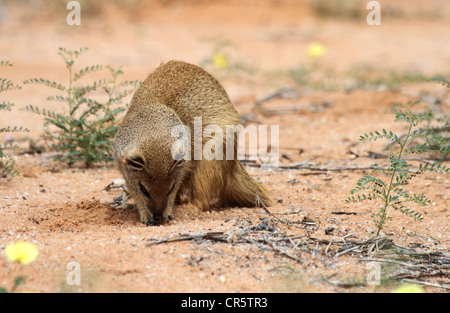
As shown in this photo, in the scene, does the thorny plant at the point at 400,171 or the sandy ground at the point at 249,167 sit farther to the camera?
the thorny plant at the point at 400,171

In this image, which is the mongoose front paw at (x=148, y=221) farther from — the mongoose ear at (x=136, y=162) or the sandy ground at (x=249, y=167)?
the mongoose ear at (x=136, y=162)

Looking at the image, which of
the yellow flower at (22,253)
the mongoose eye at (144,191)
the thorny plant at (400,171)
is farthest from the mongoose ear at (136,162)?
the thorny plant at (400,171)

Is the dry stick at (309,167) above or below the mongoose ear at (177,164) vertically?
below

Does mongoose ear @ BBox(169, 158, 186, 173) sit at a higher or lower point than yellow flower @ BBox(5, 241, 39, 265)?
higher

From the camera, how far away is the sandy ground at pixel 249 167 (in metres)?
3.13

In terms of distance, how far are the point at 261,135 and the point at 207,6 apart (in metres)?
8.91

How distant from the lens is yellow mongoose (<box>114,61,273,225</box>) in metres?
4.04

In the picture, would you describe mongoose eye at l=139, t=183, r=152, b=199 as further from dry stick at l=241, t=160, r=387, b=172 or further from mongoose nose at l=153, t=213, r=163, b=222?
dry stick at l=241, t=160, r=387, b=172

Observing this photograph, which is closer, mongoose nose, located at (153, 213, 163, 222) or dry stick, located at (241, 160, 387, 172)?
mongoose nose, located at (153, 213, 163, 222)

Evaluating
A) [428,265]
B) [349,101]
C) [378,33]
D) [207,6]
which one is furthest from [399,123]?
[207,6]

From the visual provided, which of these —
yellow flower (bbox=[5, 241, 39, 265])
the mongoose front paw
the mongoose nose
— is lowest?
the mongoose front paw

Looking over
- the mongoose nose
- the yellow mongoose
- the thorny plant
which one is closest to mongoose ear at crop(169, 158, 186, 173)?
the yellow mongoose

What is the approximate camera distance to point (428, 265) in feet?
11.0

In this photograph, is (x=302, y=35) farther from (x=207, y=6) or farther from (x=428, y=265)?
(x=428, y=265)
